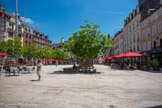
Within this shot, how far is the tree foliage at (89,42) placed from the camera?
50.0ft

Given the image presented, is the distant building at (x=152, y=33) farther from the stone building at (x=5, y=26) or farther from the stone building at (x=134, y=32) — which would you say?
the stone building at (x=5, y=26)

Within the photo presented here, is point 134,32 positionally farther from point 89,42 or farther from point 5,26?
point 5,26

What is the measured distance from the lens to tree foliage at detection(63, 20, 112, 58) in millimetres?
15227

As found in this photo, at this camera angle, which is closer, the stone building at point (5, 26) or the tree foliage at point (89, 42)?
the tree foliage at point (89, 42)

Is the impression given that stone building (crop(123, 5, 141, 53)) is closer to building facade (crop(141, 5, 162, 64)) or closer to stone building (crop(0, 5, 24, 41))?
building facade (crop(141, 5, 162, 64))

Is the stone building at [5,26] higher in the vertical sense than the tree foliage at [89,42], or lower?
higher

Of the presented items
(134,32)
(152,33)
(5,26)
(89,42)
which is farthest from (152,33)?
(5,26)

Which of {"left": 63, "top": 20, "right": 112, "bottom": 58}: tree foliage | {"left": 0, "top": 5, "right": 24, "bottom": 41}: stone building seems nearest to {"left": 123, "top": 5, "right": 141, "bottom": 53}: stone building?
{"left": 63, "top": 20, "right": 112, "bottom": 58}: tree foliage

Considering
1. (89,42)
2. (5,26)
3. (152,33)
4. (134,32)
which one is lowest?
(89,42)

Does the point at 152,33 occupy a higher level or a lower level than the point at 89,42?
higher

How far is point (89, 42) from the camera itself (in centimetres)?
1530

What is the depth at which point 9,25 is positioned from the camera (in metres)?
39.1

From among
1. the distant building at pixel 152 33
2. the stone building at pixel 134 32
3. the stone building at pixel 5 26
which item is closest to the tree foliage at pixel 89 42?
the distant building at pixel 152 33

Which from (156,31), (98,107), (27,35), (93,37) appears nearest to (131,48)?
(156,31)
